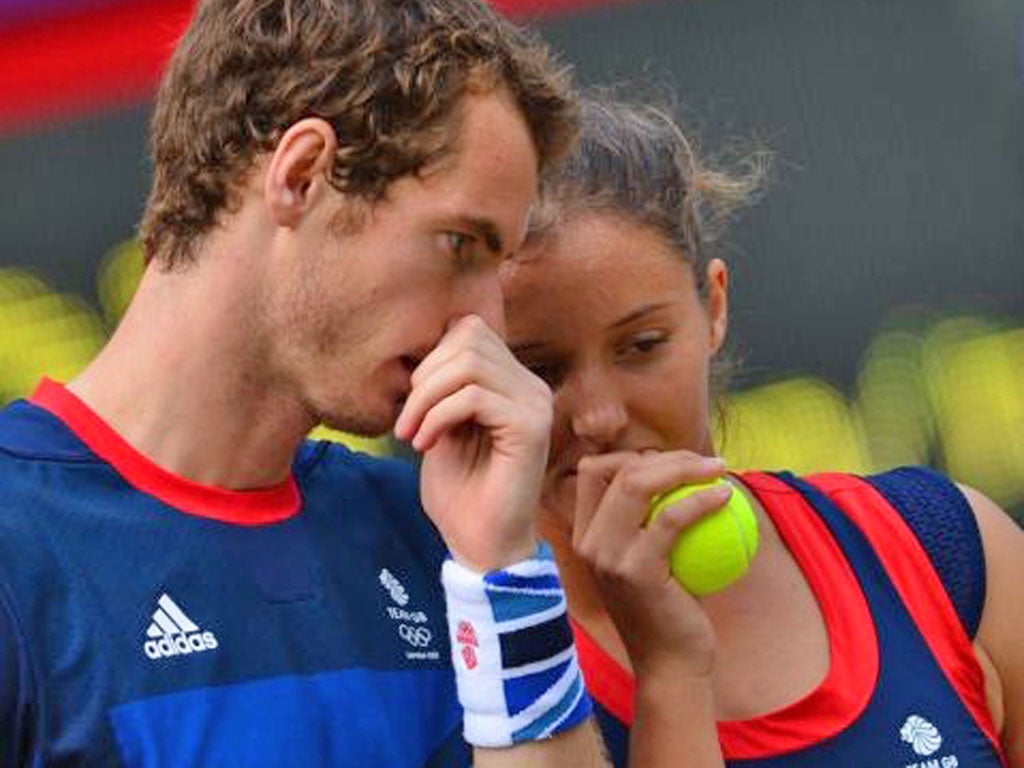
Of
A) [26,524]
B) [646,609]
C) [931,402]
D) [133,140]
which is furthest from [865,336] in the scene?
[26,524]

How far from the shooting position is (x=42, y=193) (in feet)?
14.6

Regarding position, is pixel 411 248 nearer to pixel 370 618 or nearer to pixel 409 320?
pixel 409 320

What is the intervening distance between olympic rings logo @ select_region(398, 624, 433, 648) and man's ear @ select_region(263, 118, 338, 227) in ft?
1.54

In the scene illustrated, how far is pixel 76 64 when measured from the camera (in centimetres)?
447

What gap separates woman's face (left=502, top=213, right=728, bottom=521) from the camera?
2.75 m

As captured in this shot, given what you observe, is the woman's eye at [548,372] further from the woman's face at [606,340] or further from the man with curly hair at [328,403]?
the man with curly hair at [328,403]

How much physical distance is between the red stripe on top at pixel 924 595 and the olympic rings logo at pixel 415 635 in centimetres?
74

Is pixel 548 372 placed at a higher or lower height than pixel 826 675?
higher

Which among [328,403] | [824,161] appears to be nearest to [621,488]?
[328,403]

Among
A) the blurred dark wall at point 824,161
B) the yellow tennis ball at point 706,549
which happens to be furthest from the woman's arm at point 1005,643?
the blurred dark wall at point 824,161

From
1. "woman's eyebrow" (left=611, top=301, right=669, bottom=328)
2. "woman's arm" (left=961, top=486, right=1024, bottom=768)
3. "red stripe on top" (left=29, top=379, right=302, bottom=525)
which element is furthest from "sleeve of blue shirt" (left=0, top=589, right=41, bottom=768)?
"woman's arm" (left=961, top=486, right=1024, bottom=768)

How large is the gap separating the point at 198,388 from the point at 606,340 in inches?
24.5

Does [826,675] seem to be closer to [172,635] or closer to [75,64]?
[172,635]

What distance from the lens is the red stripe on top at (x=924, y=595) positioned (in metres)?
2.82
